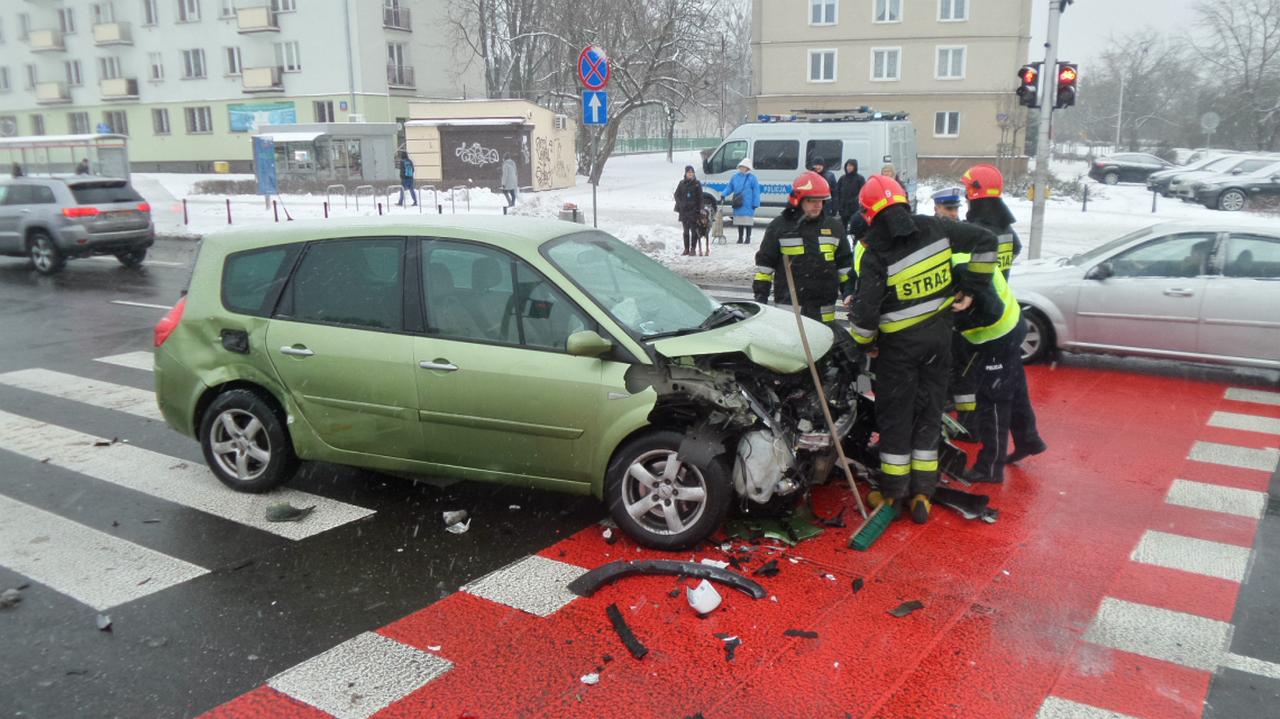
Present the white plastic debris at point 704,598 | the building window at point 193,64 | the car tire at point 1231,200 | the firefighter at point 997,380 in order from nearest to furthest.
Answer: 1. the white plastic debris at point 704,598
2. the firefighter at point 997,380
3. the car tire at point 1231,200
4. the building window at point 193,64

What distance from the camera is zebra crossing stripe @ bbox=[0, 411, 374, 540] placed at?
5.36 meters

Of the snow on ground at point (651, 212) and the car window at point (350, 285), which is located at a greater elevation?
the car window at point (350, 285)

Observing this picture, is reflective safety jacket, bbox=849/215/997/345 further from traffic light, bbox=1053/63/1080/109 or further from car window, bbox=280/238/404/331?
traffic light, bbox=1053/63/1080/109

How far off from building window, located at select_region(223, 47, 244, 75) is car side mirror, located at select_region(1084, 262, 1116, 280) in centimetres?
4707

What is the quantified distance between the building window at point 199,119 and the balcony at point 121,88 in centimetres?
373

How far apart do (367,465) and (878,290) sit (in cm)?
306

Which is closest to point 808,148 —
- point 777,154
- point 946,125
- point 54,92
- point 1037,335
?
point 777,154

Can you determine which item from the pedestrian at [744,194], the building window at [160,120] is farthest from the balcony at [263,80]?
the pedestrian at [744,194]

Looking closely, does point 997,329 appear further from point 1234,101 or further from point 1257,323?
point 1234,101

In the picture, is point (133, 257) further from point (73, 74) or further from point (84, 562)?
point (73, 74)

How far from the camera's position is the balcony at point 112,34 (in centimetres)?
4881

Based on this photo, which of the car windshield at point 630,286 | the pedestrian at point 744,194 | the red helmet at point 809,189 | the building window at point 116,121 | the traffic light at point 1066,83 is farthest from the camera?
the building window at point 116,121

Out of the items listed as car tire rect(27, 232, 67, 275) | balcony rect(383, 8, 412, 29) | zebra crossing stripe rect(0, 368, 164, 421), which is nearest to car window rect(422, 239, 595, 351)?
zebra crossing stripe rect(0, 368, 164, 421)

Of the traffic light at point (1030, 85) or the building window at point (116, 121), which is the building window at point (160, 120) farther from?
the traffic light at point (1030, 85)
